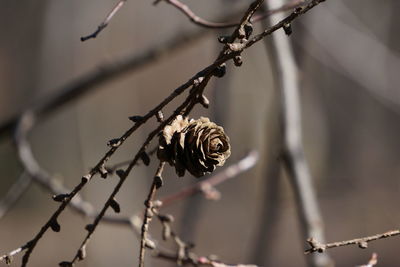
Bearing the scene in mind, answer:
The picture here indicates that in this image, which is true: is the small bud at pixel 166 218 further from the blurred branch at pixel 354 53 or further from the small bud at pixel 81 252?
the blurred branch at pixel 354 53

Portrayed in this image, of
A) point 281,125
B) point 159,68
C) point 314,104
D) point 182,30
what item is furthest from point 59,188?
point 159,68

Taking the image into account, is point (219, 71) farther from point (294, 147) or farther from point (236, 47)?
point (294, 147)

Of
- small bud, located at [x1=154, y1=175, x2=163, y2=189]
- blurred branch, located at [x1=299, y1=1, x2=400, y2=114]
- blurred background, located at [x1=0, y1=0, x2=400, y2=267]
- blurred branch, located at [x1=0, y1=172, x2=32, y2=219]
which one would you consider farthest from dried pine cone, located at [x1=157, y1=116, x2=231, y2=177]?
blurred background, located at [x1=0, y1=0, x2=400, y2=267]

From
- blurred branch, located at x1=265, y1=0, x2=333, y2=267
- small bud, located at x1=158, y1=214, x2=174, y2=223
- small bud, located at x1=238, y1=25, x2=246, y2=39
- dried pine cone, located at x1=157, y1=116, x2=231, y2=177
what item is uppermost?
blurred branch, located at x1=265, y1=0, x2=333, y2=267

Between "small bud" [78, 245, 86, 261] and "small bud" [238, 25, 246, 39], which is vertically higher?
"small bud" [238, 25, 246, 39]

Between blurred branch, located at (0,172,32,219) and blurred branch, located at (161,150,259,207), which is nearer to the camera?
blurred branch, located at (161,150,259,207)

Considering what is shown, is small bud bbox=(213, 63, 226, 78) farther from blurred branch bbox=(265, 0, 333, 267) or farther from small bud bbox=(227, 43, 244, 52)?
blurred branch bbox=(265, 0, 333, 267)

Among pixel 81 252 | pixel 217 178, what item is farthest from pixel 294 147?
pixel 81 252
